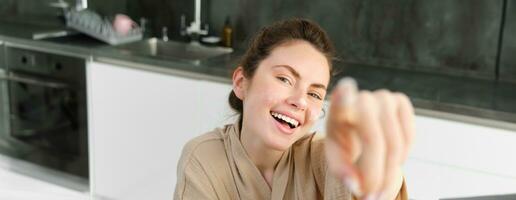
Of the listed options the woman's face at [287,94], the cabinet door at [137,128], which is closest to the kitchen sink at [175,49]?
the cabinet door at [137,128]

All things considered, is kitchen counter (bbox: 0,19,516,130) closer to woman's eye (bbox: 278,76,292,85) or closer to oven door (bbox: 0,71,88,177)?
oven door (bbox: 0,71,88,177)

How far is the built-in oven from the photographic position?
2.77 meters

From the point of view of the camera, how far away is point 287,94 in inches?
44.9

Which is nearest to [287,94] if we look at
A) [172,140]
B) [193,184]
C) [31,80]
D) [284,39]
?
[284,39]

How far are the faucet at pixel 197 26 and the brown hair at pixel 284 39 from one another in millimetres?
1700

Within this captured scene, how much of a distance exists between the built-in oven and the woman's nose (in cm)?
177

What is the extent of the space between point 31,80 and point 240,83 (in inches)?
73.0

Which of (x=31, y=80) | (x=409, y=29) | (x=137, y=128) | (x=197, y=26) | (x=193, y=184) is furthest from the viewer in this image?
(x=197, y=26)

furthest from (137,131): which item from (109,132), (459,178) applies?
(459,178)

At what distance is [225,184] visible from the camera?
127cm

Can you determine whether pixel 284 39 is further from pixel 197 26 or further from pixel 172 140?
pixel 197 26

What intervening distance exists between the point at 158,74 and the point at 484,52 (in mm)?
1296

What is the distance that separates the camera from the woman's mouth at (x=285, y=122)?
1122 millimetres

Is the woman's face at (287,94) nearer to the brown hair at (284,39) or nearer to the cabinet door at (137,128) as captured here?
the brown hair at (284,39)
